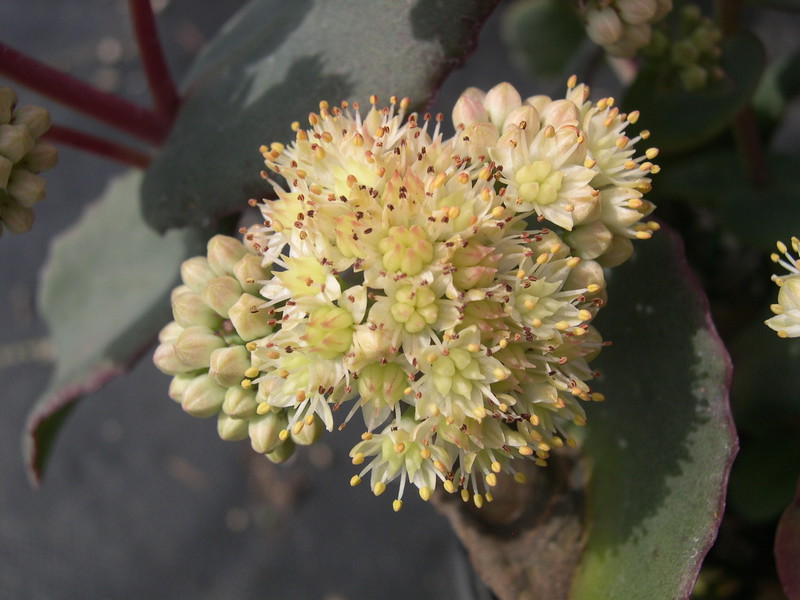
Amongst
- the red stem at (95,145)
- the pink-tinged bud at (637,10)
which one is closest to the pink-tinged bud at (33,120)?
the red stem at (95,145)

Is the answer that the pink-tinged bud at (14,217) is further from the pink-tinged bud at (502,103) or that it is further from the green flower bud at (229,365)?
the pink-tinged bud at (502,103)

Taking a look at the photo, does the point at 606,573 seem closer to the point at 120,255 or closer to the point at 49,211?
the point at 120,255

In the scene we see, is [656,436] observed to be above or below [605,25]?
below

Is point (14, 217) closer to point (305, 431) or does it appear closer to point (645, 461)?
point (305, 431)

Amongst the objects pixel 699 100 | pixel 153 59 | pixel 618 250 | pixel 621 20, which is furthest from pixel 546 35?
pixel 618 250

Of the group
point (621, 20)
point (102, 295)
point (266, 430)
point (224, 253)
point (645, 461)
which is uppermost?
point (621, 20)
